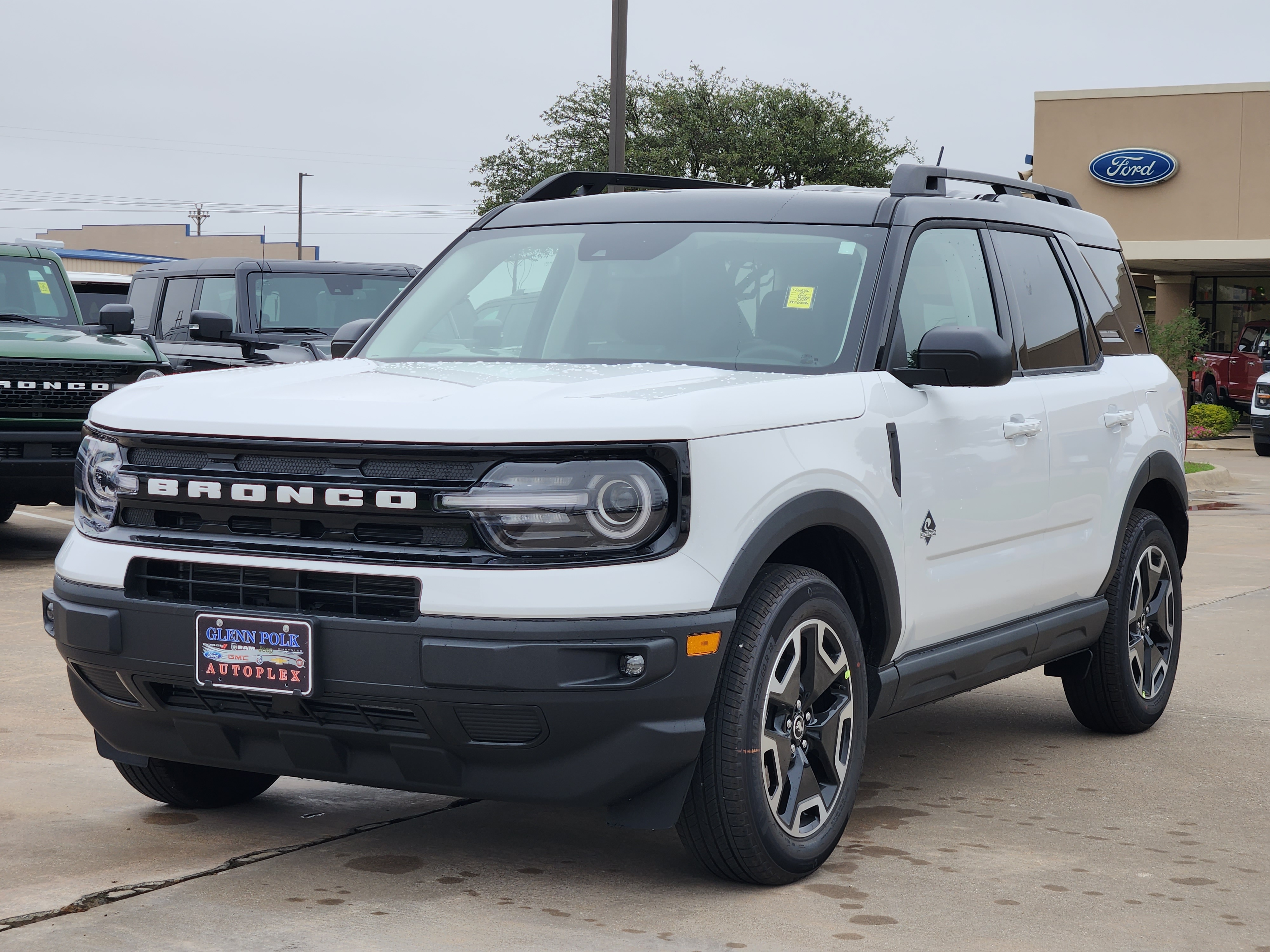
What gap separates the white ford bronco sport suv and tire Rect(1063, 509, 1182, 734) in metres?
0.66

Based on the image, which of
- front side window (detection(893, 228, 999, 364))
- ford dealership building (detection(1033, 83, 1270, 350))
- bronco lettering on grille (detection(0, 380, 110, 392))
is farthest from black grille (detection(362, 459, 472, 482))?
ford dealership building (detection(1033, 83, 1270, 350))

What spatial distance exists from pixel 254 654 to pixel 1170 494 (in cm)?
409

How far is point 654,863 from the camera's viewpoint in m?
4.38

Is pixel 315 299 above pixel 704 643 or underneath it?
above

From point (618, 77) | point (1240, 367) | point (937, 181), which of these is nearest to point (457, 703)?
point (937, 181)

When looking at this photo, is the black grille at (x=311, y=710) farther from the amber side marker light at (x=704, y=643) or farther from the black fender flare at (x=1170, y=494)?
the black fender flare at (x=1170, y=494)

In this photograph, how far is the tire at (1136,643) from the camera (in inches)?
236

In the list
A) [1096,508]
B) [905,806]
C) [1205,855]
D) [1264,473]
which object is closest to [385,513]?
[905,806]

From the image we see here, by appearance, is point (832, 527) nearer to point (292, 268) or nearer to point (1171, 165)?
point (292, 268)

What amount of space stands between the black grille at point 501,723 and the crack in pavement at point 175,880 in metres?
0.96

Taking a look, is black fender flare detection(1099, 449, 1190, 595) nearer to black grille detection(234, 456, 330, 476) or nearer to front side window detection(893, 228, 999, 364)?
front side window detection(893, 228, 999, 364)

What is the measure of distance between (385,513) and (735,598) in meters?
0.84

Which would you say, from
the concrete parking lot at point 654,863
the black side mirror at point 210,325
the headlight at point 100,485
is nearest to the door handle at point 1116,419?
the concrete parking lot at point 654,863

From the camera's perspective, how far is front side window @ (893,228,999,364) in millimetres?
4859
